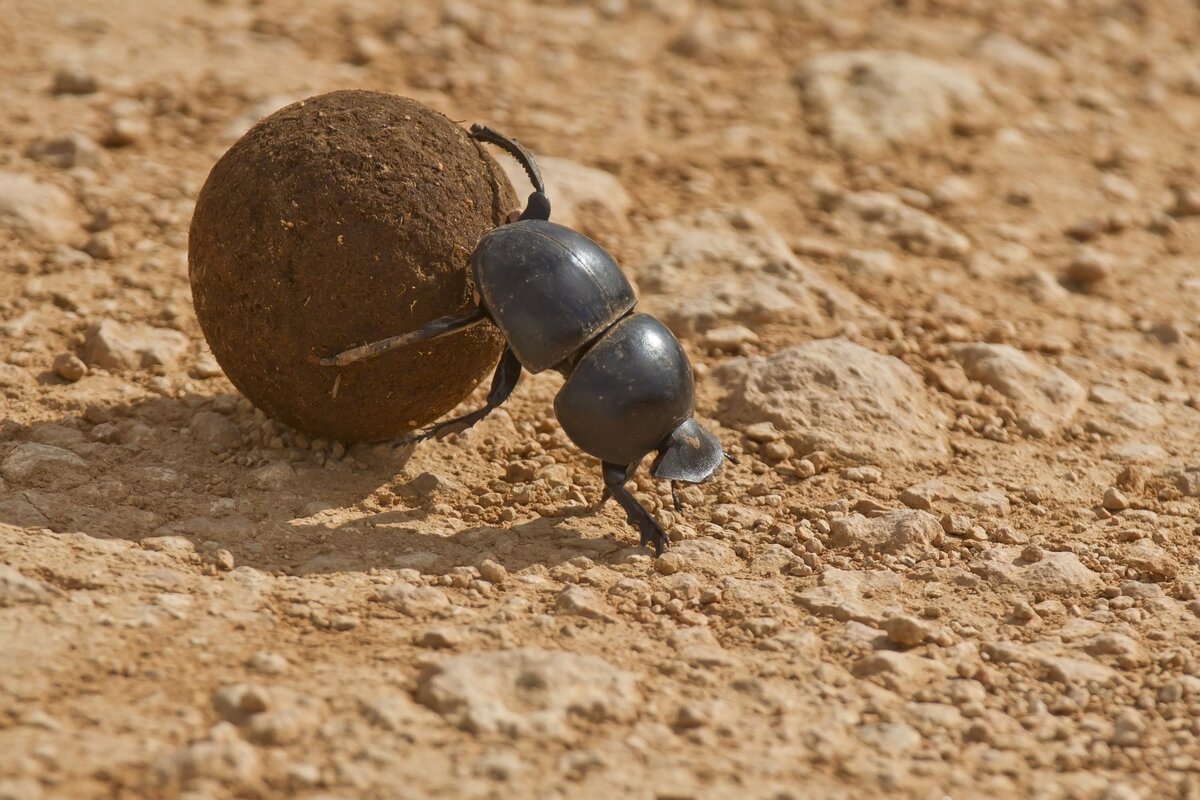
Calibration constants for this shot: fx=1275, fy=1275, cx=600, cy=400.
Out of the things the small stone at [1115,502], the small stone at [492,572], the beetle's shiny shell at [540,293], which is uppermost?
the beetle's shiny shell at [540,293]

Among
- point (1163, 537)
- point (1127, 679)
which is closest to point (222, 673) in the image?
point (1127, 679)

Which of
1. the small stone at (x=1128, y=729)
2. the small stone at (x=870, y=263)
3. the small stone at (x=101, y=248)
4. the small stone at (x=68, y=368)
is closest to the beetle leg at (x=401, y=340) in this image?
the small stone at (x=68, y=368)

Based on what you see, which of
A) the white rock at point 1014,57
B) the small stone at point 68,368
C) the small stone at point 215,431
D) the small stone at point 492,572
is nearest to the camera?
the small stone at point 492,572

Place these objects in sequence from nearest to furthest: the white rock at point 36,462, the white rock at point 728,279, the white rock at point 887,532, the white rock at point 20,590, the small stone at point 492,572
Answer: the white rock at point 20,590 < the small stone at point 492,572 < the white rock at point 36,462 < the white rock at point 887,532 < the white rock at point 728,279

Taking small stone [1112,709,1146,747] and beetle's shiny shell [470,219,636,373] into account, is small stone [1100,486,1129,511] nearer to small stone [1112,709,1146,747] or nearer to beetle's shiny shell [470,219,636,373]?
small stone [1112,709,1146,747]

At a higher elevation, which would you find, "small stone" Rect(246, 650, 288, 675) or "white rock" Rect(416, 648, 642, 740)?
"white rock" Rect(416, 648, 642, 740)

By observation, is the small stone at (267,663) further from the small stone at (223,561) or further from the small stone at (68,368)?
the small stone at (68,368)

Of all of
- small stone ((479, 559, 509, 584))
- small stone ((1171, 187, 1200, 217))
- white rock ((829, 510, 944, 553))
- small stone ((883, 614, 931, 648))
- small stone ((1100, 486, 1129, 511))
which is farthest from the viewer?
small stone ((1171, 187, 1200, 217))

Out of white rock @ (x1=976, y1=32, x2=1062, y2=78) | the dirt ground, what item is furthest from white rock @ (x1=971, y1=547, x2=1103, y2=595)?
white rock @ (x1=976, y1=32, x2=1062, y2=78)
